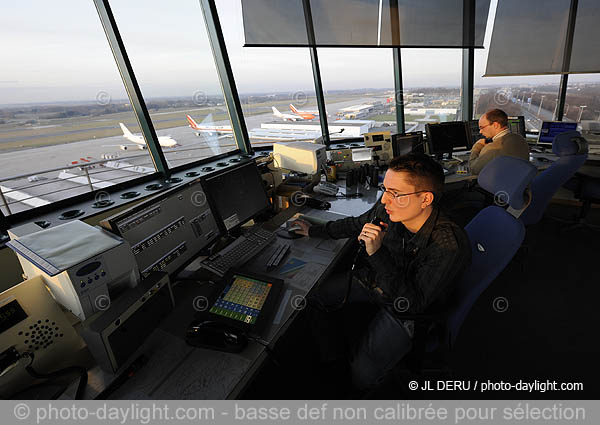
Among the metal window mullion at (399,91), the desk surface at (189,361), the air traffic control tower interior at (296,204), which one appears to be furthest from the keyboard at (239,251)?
the metal window mullion at (399,91)

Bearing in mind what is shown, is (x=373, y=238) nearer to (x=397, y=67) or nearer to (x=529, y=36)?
(x=397, y=67)

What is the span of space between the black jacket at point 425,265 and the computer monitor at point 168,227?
97 cm

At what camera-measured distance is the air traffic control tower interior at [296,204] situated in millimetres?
1088

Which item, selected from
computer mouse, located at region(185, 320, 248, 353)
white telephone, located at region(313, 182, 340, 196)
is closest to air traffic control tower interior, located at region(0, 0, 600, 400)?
computer mouse, located at region(185, 320, 248, 353)

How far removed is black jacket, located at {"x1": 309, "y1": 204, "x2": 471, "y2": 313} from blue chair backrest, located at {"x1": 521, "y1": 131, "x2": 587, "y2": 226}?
1935mm

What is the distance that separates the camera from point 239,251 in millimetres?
1717

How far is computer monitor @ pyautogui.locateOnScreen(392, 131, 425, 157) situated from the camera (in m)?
3.50

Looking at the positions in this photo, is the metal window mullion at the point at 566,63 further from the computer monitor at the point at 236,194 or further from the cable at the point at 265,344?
the cable at the point at 265,344

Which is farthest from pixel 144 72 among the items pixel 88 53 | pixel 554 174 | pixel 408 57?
pixel 554 174

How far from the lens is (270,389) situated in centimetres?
174

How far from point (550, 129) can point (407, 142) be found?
2579mm
